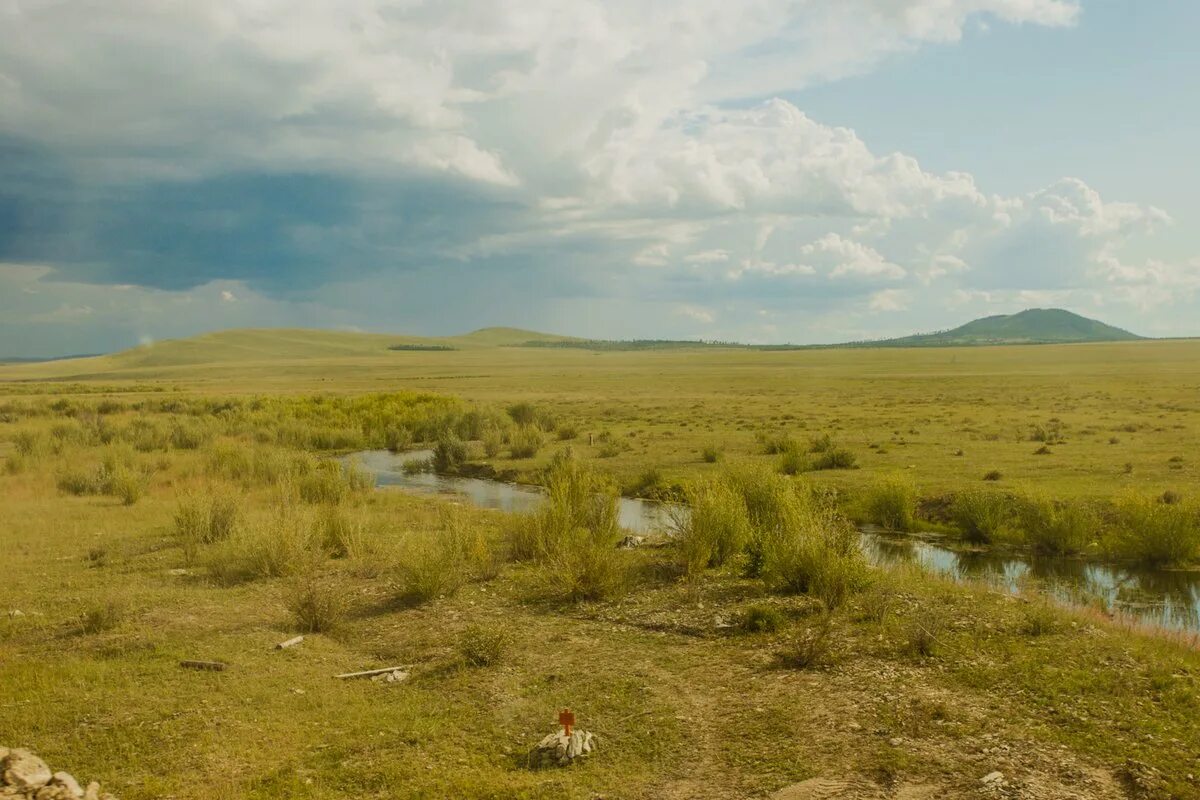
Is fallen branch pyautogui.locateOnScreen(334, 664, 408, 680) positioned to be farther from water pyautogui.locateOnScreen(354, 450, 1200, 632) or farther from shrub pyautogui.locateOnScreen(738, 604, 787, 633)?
water pyautogui.locateOnScreen(354, 450, 1200, 632)

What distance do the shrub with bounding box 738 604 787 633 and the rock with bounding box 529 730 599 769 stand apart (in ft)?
13.0

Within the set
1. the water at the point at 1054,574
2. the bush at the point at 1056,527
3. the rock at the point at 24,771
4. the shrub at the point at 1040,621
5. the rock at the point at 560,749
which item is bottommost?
the water at the point at 1054,574

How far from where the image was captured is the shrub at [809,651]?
983cm

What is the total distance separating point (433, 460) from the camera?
35.4 m

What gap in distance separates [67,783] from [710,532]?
10.1 meters

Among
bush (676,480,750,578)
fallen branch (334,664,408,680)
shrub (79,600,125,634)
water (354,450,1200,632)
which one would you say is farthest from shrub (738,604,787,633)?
shrub (79,600,125,634)

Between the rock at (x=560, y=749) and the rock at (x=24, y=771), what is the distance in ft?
13.0

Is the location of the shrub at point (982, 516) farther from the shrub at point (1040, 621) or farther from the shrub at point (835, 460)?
the shrub at point (1040, 621)

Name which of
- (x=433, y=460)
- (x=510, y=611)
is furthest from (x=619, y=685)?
(x=433, y=460)

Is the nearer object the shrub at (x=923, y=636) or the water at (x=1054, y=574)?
the shrub at (x=923, y=636)

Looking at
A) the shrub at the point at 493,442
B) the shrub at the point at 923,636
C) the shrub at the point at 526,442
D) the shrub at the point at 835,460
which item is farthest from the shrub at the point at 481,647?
the shrub at the point at 493,442

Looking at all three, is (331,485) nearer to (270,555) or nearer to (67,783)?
(270,555)

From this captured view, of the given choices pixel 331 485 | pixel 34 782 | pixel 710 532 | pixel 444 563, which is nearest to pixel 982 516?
pixel 710 532

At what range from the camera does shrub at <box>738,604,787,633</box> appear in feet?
36.8
